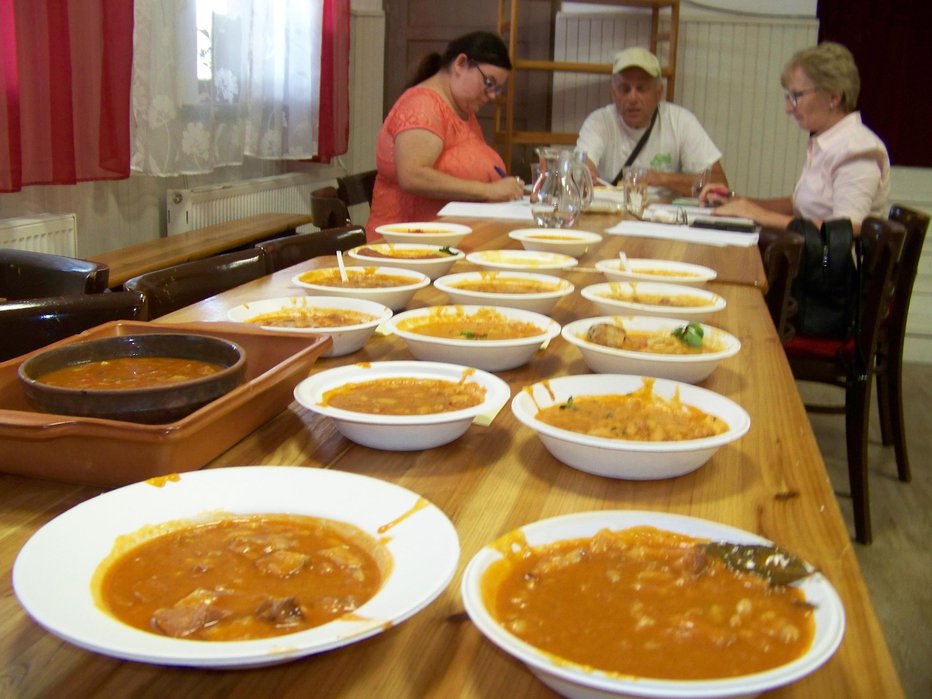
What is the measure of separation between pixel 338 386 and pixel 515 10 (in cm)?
418

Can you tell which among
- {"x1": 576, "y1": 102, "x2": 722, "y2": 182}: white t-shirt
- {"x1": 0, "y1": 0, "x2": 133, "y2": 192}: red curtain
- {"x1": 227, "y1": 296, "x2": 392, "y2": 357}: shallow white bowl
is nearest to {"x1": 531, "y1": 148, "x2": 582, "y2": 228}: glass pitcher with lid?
{"x1": 227, "y1": 296, "x2": 392, "y2": 357}: shallow white bowl

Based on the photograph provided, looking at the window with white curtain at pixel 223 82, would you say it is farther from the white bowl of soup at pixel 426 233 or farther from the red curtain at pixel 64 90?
the white bowl of soup at pixel 426 233

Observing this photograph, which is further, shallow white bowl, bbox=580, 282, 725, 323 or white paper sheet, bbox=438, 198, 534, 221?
white paper sheet, bbox=438, 198, 534, 221

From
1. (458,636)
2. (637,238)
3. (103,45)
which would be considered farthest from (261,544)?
(103,45)

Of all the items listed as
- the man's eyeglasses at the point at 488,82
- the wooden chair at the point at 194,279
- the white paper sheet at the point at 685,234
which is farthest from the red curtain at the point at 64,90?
the white paper sheet at the point at 685,234

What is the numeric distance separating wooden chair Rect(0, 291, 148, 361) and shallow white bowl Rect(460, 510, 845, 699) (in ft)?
3.63

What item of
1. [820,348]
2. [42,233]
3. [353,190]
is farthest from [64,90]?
[820,348]

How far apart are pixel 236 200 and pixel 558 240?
2555 millimetres

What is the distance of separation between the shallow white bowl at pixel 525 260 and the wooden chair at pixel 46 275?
804 mm

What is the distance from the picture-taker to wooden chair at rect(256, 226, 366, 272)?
85.8 inches

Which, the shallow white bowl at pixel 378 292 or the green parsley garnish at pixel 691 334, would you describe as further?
the shallow white bowl at pixel 378 292

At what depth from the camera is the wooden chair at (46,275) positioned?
1919 millimetres

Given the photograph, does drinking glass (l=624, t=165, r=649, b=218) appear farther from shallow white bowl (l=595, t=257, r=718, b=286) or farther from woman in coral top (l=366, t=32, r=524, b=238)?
shallow white bowl (l=595, t=257, r=718, b=286)

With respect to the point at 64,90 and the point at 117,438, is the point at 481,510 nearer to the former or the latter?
the point at 117,438
